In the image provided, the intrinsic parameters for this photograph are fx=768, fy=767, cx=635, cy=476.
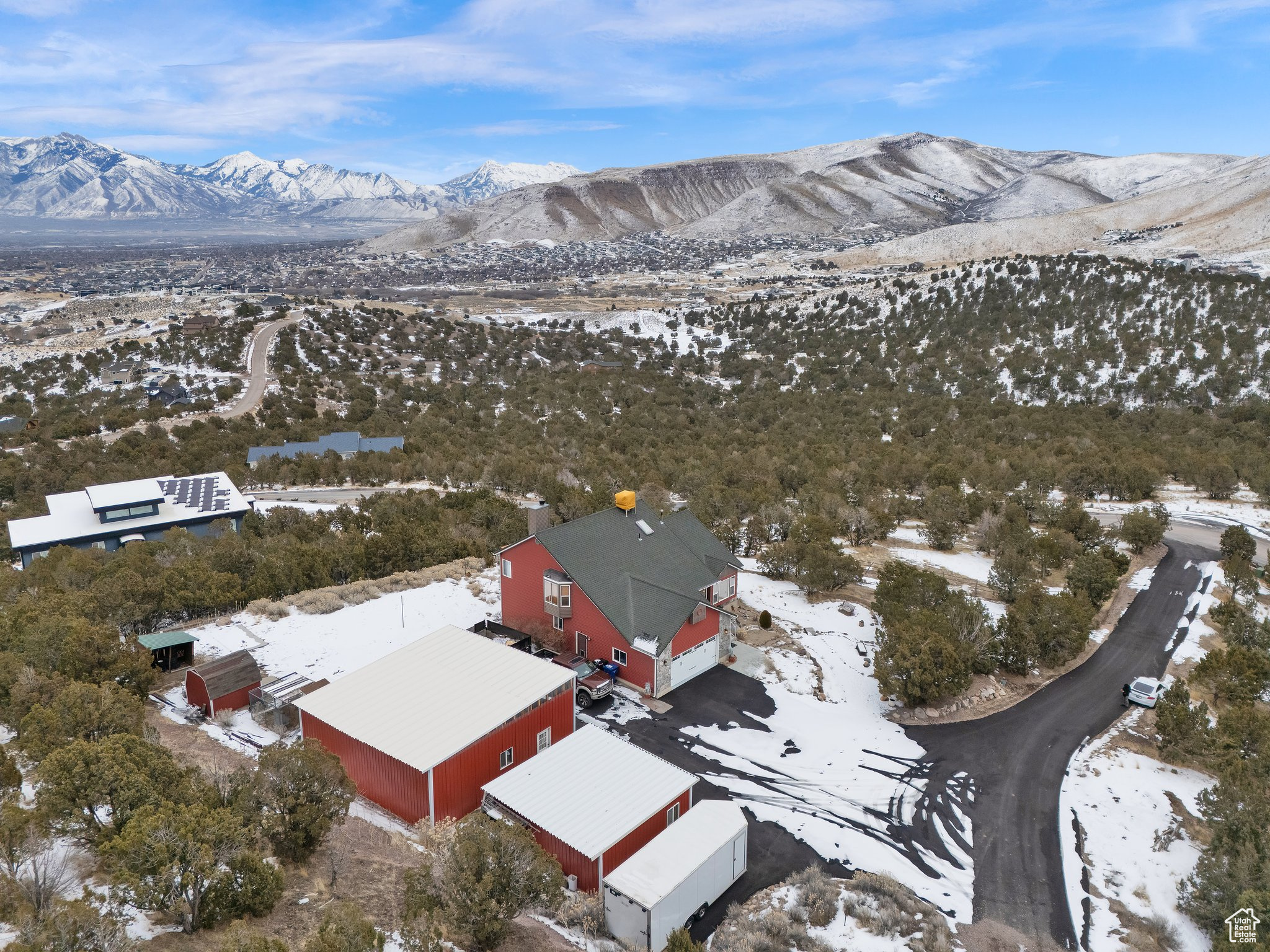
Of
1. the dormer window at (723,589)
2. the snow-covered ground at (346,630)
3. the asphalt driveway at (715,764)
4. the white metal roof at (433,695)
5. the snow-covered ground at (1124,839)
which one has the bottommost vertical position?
the snow-covered ground at (1124,839)

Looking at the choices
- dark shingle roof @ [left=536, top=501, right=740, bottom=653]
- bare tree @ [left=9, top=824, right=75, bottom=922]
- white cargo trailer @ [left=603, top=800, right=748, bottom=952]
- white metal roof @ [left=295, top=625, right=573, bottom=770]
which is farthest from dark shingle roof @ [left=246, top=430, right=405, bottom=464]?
white cargo trailer @ [left=603, top=800, right=748, bottom=952]

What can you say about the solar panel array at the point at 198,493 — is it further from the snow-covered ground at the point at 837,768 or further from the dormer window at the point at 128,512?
the snow-covered ground at the point at 837,768

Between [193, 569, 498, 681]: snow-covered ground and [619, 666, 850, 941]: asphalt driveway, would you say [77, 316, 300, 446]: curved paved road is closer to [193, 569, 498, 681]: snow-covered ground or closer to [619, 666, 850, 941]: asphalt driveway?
[193, 569, 498, 681]: snow-covered ground

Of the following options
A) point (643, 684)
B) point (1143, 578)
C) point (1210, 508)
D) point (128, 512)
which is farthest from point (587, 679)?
point (1210, 508)

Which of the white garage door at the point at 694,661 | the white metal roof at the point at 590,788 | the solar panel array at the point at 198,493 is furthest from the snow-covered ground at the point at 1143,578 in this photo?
the solar panel array at the point at 198,493

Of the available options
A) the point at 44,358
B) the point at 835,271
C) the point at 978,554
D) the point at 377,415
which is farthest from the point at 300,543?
the point at 835,271

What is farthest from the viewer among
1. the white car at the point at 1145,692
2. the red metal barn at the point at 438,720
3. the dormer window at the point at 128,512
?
the dormer window at the point at 128,512
